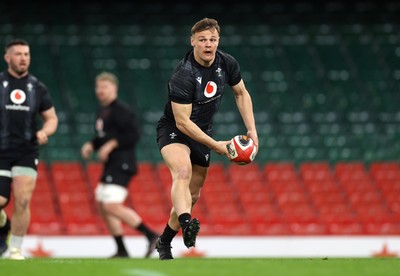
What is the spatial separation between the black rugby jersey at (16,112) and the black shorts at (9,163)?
6 centimetres

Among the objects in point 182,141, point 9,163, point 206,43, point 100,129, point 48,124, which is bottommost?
point 9,163

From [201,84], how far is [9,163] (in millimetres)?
2201

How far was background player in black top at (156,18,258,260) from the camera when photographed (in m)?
7.57

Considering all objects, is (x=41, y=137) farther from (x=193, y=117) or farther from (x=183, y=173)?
(x=183, y=173)

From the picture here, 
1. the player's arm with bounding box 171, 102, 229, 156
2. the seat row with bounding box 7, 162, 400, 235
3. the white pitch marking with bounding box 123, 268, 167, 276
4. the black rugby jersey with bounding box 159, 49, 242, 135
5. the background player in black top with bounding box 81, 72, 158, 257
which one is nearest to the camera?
the white pitch marking with bounding box 123, 268, 167, 276

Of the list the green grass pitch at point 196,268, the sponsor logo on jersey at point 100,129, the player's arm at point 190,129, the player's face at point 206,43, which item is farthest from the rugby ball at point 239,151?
the sponsor logo on jersey at point 100,129

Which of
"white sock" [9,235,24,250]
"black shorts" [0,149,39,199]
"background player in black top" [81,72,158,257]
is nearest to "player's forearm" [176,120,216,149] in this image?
"black shorts" [0,149,39,199]

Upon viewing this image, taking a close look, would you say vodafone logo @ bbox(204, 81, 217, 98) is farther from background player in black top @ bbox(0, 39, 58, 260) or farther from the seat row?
the seat row

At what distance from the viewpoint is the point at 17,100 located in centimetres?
891

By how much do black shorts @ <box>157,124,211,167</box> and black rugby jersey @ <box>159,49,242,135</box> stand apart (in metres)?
0.08

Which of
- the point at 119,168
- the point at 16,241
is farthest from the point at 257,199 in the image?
the point at 16,241

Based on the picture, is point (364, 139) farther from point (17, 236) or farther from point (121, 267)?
point (121, 267)

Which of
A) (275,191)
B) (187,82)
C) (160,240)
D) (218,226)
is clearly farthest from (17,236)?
(275,191)

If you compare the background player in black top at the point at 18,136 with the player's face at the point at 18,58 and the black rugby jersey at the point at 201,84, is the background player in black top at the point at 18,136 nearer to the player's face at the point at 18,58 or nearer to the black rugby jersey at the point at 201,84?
the player's face at the point at 18,58
